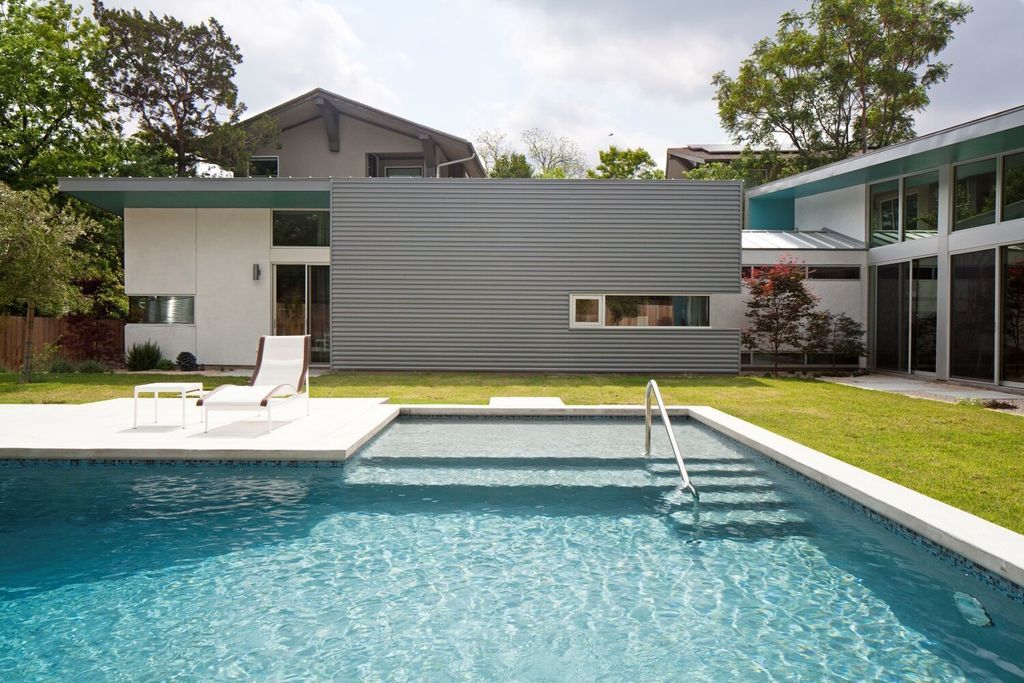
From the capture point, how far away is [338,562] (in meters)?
4.21

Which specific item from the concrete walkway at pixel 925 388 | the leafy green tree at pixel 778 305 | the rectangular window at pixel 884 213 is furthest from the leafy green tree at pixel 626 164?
the concrete walkway at pixel 925 388

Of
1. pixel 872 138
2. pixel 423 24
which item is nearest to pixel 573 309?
pixel 423 24

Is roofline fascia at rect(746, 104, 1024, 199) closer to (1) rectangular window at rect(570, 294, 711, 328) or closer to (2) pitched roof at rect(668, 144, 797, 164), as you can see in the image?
(1) rectangular window at rect(570, 294, 711, 328)

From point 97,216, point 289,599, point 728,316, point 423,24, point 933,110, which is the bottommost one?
point 289,599

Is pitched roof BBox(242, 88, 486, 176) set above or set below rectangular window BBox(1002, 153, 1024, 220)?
above

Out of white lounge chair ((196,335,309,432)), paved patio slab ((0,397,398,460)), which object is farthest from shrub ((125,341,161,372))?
white lounge chair ((196,335,309,432))

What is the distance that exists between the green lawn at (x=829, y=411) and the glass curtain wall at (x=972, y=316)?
2.67 m

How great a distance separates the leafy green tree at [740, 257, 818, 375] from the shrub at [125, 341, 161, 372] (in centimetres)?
1294

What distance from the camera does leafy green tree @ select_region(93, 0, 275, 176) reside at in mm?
21938

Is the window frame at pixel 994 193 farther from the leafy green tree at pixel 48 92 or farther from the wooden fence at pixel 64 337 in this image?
the leafy green tree at pixel 48 92

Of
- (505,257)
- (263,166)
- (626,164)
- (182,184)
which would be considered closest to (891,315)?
(505,257)

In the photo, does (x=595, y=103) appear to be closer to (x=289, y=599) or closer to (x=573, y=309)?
(x=573, y=309)

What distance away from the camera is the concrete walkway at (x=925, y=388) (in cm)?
1092

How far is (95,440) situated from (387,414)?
122 inches
